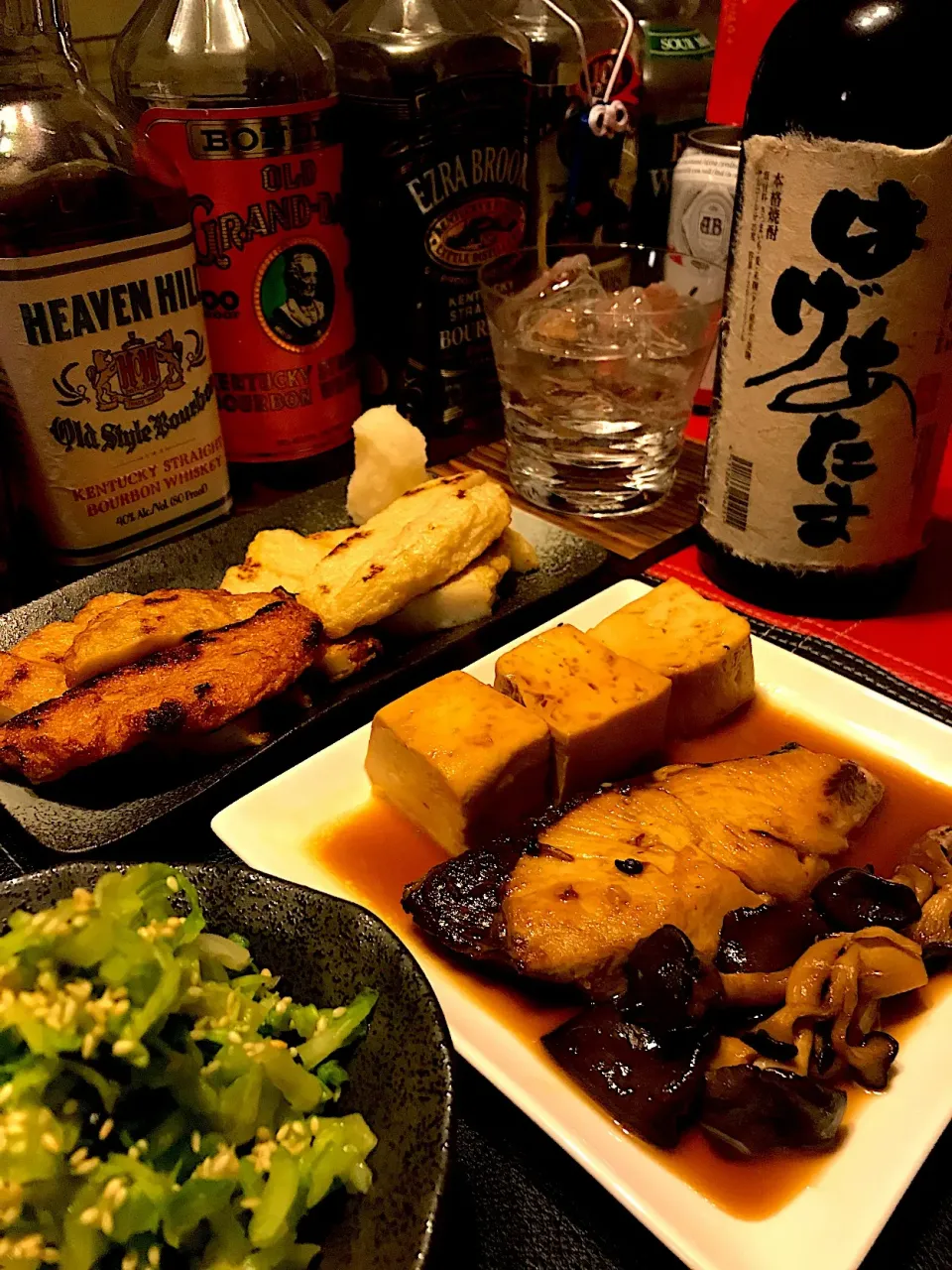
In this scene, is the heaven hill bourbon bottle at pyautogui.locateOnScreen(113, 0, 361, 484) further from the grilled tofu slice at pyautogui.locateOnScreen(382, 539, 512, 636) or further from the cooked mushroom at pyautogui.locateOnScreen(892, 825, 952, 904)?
the cooked mushroom at pyautogui.locateOnScreen(892, 825, 952, 904)

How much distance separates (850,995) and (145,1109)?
Result: 609 mm

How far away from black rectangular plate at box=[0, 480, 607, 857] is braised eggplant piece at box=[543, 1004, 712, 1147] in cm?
55

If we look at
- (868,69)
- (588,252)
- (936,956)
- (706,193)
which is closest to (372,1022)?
(936,956)

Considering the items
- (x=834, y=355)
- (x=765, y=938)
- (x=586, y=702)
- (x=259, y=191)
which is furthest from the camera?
(x=259, y=191)

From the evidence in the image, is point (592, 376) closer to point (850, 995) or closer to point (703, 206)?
point (703, 206)

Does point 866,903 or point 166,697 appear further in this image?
point 166,697

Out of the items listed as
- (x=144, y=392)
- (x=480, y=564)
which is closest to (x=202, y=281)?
(x=144, y=392)

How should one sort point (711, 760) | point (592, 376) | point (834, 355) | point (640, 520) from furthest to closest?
point (640, 520) → point (592, 376) → point (834, 355) → point (711, 760)

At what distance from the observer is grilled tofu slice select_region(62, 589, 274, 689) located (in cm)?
129

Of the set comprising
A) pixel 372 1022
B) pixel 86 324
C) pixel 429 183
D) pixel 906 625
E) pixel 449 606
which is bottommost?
pixel 906 625

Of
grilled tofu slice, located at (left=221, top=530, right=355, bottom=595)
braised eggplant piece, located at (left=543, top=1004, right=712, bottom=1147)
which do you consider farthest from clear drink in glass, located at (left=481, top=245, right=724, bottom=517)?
braised eggplant piece, located at (left=543, top=1004, right=712, bottom=1147)

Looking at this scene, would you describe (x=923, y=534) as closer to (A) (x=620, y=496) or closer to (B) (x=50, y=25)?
(A) (x=620, y=496)

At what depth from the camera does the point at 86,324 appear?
1.53 metres

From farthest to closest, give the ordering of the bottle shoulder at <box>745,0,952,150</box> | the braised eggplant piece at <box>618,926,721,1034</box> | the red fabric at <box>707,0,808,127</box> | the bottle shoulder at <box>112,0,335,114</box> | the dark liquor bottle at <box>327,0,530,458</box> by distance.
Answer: the red fabric at <box>707,0,808,127</box> → the dark liquor bottle at <box>327,0,530,458</box> → the bottle shoulder at <box>112,0,335,114</box> → the bottle shoulder at <box>745,0,952,150</box> → the braised eggplant piece at <box>618,926,721,1034</box>
